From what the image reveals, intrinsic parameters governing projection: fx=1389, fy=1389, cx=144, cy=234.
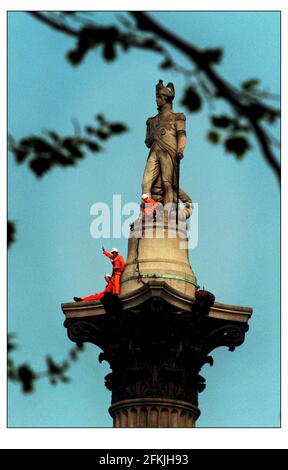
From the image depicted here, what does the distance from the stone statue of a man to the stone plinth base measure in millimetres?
5998

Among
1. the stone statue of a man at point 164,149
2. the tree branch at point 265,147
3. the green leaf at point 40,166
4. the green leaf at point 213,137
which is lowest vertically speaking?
the tree branch at point 265,147

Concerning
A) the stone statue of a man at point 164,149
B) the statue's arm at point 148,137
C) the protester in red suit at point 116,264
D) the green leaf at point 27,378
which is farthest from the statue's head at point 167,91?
the green leaf at point 27,378

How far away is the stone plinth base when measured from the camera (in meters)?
36.4

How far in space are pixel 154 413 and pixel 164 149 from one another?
7754mm

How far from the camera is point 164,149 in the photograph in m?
39.7

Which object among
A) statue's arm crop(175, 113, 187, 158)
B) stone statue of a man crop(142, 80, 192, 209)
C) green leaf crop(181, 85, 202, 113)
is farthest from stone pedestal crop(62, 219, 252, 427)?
green leaf crop(181, 85, 202, 113)

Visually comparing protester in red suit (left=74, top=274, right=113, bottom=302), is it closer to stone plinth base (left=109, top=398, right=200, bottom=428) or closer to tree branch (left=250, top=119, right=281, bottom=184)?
stone plinth base (left=109, top=398, right=200, bottom=428)

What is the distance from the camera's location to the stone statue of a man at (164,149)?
3956 cm

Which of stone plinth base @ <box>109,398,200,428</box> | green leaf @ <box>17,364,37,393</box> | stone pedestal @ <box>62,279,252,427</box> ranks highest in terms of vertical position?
stone pedestal @ <box>62,279,252,427</box>

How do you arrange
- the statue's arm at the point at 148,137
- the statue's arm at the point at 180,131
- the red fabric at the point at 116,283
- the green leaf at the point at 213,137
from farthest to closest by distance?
the statue's arm at the point at 148,137, the statue's arm at the point at 180,131, the red fabric at the point at 116,283, the green leaf at the point at 213,137

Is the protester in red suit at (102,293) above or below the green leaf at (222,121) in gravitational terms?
above

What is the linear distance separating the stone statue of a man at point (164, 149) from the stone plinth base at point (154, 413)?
6.00 meters

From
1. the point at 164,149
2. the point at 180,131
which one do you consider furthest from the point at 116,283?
the point at 180,131

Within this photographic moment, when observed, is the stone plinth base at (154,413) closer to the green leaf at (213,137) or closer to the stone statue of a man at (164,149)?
the stone statue of a man at (164,149)
